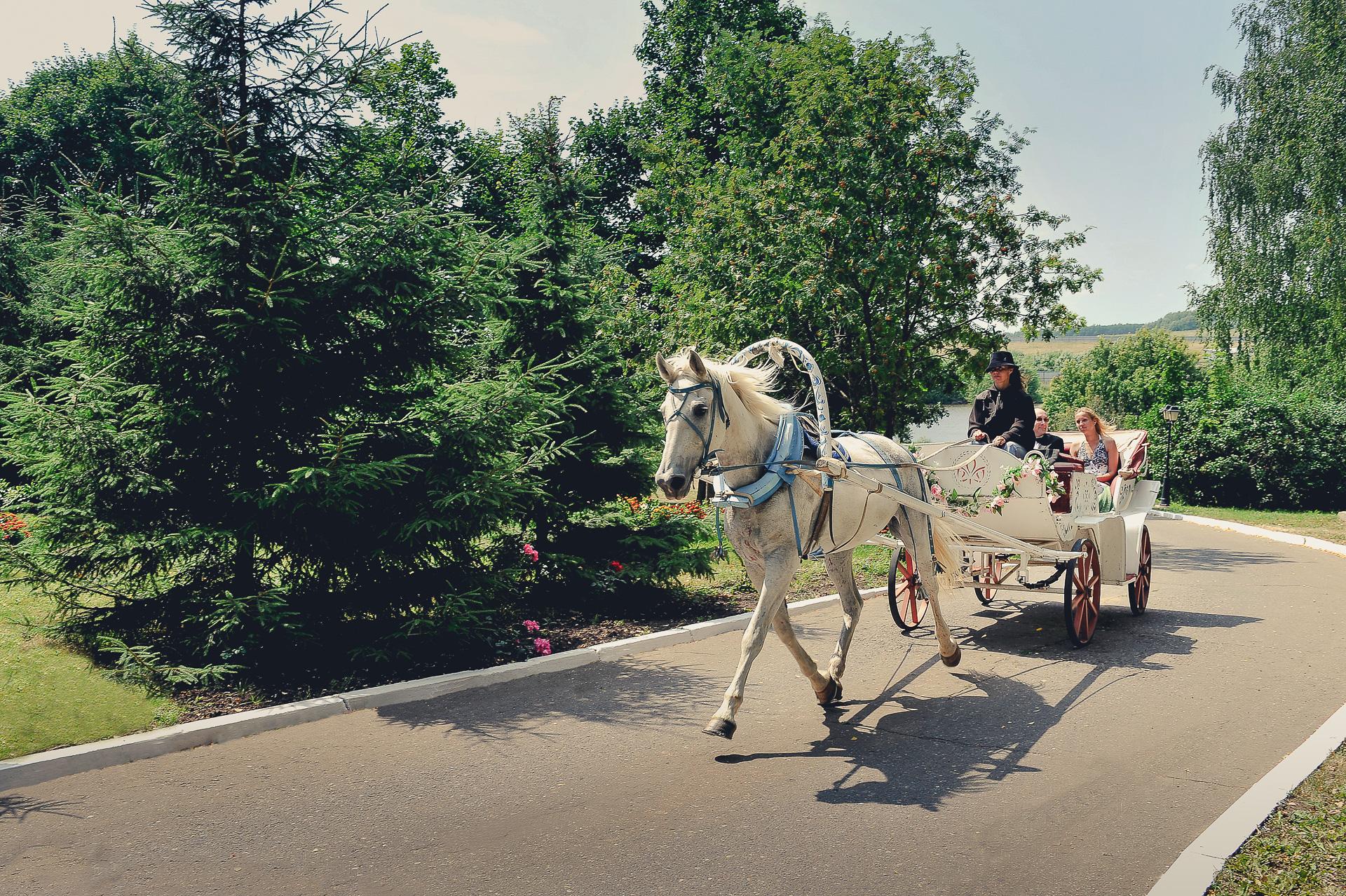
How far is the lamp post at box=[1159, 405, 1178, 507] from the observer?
23312mm

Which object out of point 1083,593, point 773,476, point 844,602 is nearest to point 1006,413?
point 1083,593

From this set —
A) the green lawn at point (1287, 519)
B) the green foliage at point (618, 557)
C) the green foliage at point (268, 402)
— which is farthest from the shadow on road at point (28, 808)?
the green lawn at point (1287, 519)

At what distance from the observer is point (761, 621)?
6.04 m

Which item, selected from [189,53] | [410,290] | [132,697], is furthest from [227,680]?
[189,53]

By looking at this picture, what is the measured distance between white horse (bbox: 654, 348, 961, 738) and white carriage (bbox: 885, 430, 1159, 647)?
132 cm

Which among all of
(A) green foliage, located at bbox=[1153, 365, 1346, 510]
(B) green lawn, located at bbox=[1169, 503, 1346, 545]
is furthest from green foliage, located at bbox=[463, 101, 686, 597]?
(A) green foliage, located at bbox=[1153, 365, 1346, 510]

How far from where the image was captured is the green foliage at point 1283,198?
26125 mm

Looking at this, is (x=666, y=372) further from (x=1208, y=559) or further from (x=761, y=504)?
(x=1208, y=559)

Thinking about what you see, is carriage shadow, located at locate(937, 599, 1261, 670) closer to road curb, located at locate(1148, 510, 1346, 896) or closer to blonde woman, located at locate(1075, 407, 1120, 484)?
blonde woman, located at locate(1075, 407, 1120, 484)

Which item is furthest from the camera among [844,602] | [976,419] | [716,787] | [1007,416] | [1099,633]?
[976,419]

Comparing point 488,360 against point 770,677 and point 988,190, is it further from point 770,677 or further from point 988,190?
point 988,190

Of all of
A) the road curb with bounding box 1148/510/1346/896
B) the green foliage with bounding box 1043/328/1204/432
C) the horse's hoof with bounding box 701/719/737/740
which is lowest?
the road curb with bounding box 1148/510/1346/896

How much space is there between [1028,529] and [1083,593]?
0.81 m

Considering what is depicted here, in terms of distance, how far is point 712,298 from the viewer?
16.0m
